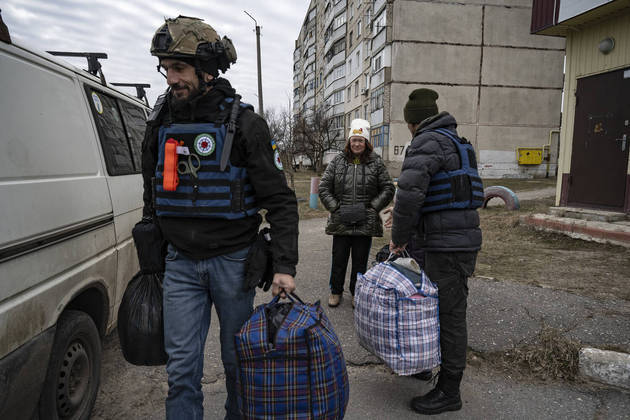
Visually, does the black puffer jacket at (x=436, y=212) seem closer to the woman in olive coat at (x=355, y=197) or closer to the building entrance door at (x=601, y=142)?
the woman in olive coat at (x=355, y=197)

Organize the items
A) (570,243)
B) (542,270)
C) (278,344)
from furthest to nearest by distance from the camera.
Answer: (570,243), (542,270), (278,344)

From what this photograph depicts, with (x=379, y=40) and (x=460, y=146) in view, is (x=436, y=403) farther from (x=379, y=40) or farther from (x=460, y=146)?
(x=379, y=40)

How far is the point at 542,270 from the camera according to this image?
17.9 feet

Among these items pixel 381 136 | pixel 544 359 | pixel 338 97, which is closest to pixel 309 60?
pixel 338 97

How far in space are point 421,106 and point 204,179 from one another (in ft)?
5.41

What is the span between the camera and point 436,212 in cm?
261

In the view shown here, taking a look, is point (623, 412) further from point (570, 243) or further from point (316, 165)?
point (316, 165)

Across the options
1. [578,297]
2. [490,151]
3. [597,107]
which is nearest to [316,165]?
[490,151]

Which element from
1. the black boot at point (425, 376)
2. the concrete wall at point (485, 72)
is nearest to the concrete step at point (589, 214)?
the black boot at point (425, 376)

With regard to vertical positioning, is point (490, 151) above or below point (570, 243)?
above

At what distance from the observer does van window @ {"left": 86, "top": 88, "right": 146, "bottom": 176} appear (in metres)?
2.88

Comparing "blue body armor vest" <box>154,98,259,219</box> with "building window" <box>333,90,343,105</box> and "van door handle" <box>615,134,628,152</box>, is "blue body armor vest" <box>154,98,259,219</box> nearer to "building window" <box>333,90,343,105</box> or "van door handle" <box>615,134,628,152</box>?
"van door handle" <box>615,134,628,152</box>

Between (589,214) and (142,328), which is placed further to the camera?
(589,214)

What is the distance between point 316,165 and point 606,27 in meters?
28.6
